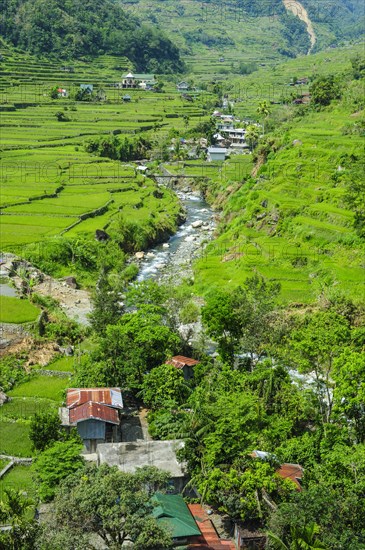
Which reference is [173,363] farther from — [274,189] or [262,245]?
[274,189]

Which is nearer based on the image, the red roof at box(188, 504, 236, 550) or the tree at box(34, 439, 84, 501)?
the red roof at box(188, 504, 236, 550)

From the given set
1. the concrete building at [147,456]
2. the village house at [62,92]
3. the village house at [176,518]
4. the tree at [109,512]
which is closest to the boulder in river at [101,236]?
the concrete building at [147,456]

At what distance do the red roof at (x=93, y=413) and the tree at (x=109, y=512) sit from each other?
27.6 ft

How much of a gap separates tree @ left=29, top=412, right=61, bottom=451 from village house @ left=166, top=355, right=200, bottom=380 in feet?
25.7

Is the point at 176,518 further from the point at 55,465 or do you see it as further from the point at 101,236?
the point at 101,236

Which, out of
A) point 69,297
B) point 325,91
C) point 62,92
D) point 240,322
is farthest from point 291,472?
point 62,92

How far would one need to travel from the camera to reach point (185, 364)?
102 feet

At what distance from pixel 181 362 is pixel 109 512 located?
611 inches

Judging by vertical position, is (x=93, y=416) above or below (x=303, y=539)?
below

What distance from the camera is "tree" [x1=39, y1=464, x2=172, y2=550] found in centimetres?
1588

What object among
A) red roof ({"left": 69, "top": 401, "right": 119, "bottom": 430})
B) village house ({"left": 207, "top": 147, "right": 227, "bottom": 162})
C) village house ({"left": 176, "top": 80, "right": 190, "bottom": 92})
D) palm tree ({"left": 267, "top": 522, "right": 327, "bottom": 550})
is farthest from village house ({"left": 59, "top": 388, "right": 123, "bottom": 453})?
village house ({"left": 176, "top": 80, "right": 190, "bottom": 92})

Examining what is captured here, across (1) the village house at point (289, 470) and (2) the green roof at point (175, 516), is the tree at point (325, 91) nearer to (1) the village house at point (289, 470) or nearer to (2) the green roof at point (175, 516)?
(1) the village house at point (289, 470)

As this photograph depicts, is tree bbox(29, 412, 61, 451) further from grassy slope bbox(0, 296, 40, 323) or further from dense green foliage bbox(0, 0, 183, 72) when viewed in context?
dense green foliage bbox(0, 0, 183, 72)

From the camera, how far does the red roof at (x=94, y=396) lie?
26625 mm
